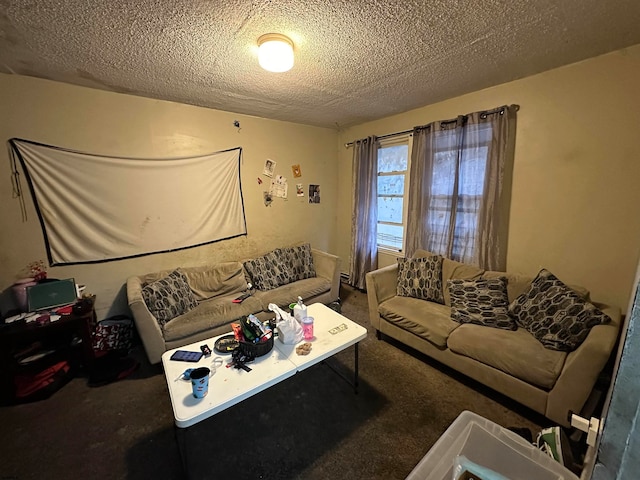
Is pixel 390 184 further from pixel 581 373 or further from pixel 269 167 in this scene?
pixel 581 373

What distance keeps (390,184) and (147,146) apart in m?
2.72

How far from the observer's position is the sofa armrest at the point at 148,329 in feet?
6.59

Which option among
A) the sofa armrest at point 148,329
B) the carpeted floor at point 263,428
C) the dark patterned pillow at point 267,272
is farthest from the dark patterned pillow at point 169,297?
the dark patterned pillow at point 267,272

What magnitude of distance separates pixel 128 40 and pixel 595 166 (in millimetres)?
3222

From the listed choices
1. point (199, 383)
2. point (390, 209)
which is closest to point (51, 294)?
point (199, 383)

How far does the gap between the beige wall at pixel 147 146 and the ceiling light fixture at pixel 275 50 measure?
151cm

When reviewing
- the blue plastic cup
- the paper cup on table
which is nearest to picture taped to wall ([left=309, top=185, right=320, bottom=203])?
the paper cup on table

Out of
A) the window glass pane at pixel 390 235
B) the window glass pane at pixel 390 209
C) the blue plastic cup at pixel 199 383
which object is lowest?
the blue plastic cup at pixel 199 383

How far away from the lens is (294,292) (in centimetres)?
285

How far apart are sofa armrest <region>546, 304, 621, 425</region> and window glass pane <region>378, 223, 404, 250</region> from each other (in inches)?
79.5

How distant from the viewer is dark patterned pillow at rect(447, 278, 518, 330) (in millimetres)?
2033

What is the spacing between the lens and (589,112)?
194 cm

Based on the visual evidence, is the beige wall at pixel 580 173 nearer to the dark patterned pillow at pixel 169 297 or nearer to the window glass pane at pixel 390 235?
the window glass pane at pixel 390 235

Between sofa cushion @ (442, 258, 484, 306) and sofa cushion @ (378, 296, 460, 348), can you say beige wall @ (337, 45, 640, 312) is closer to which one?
sofa cushion @ (442, 258, 484, 306)
